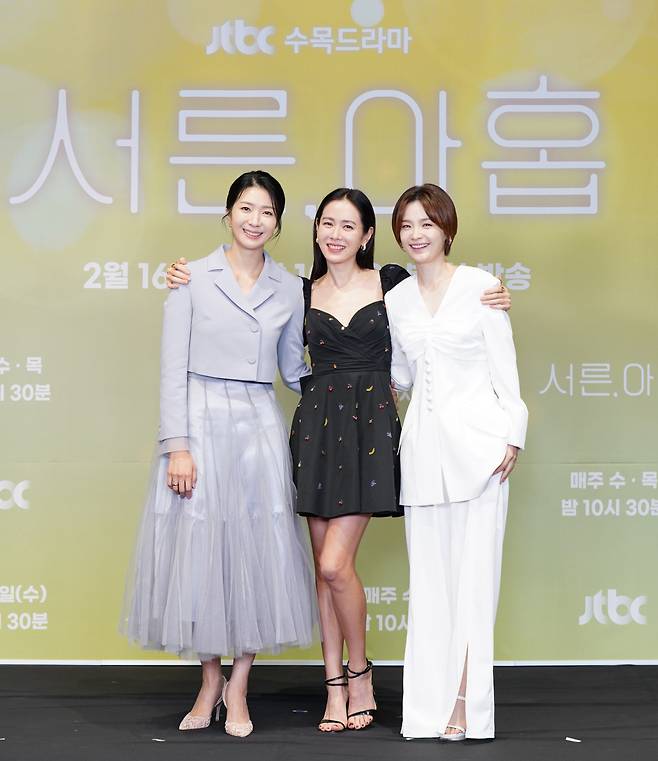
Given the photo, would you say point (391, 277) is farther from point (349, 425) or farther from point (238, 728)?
point (238, 728)

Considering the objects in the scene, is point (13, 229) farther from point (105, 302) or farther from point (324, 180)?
point (324, 180)

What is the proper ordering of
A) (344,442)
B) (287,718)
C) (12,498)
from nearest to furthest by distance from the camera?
(344,442) → (287,718) → (12,498)

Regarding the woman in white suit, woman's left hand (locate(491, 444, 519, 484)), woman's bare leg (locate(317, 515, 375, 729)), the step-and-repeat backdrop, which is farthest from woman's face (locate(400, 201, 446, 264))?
the step-and-repeat backdrop

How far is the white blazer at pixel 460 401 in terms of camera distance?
295 cm

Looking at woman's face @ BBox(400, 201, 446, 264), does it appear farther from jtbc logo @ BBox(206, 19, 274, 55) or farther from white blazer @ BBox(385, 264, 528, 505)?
jtbc logo @ BBox(206, 19, 274, 55)

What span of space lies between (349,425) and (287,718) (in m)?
0.93

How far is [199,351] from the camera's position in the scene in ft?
10.1

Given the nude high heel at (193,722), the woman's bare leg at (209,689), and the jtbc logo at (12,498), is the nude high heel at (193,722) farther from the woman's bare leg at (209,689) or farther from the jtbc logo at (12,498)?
the jtbc logo at (12,498)

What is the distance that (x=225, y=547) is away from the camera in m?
3.02

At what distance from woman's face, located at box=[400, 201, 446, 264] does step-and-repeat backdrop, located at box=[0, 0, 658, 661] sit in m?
1.00

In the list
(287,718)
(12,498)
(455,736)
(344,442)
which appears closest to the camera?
(455,736)

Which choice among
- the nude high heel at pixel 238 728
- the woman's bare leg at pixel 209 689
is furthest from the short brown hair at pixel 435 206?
the nude high heel at pixel 238 728

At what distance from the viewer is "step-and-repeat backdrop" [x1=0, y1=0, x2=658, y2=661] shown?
402cm

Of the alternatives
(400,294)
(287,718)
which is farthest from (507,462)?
(287,718)
